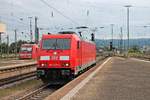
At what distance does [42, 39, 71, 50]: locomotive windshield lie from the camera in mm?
23066

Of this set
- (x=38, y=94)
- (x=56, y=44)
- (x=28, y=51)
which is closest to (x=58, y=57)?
(x=56, y=44)

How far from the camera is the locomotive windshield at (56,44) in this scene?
75.7ft

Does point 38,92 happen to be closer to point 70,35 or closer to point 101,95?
point 70,35

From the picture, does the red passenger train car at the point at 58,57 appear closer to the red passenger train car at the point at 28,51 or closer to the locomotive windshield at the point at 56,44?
the locomotive windshield at the point at 56,44

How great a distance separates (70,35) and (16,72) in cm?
1371

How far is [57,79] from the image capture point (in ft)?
73.8

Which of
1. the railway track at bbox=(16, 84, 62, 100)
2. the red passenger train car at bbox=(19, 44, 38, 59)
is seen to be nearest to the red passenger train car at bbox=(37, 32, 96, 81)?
the railway track at bbox=(16, 84, 62, 100)

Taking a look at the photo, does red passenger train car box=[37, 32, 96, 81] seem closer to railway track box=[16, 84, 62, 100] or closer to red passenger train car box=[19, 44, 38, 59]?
railway track box=[16, 84, 62, 100]

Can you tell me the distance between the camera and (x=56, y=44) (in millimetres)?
23250

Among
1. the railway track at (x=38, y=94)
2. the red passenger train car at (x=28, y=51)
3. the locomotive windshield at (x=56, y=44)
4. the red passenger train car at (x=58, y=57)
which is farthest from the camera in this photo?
the red passenger train car at (x=28, y=51)

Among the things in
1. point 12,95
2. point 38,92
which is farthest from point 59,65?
point 12,95

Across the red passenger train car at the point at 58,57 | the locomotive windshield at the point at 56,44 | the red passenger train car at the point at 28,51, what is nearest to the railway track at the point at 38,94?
the red passenger train car at the point at 58,57

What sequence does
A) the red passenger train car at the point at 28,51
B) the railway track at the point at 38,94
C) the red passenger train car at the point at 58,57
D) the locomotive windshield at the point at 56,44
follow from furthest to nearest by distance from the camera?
the red passenger train car at the point at 28,51 → the locomotive windshield at the point at 56,44 → the red passenger train car at the point at 58,57 → the railway track at the point at 38,94

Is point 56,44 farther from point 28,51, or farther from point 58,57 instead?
point 28,51
